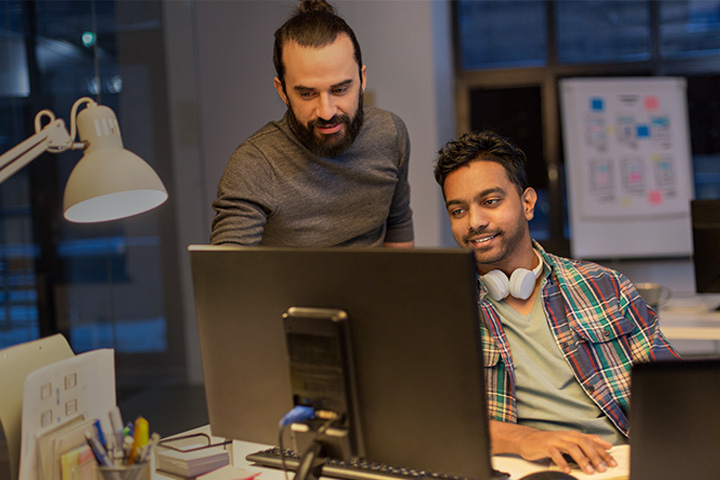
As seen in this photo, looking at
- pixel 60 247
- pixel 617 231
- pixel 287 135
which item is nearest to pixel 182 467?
pixel 287 135

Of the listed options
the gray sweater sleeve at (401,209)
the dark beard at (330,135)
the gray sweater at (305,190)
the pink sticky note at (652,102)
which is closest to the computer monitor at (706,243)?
the gray sweater sleeve at (401,209)

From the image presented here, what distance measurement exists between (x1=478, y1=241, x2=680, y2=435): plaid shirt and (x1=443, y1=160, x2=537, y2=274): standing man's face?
70mm

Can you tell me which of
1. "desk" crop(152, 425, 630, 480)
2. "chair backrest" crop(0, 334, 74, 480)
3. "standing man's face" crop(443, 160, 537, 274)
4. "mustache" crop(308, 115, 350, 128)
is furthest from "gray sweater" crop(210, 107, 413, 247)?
"desk" crop(152, 425, 630, 480)

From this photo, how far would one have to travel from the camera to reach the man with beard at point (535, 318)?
1.34m

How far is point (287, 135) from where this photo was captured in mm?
1644

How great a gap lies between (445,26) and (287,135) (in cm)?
346

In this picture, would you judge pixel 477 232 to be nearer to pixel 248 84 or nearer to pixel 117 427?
pixel 117 427

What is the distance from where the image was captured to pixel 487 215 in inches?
57.7

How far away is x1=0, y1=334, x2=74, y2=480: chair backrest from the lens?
3.47ft

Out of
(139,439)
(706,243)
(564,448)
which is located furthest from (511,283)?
(706,243)

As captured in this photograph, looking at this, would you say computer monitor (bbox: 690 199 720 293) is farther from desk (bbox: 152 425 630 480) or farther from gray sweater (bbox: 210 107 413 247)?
desk (bbox: 152 425 630 480)

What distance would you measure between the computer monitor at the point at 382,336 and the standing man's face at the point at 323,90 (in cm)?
60

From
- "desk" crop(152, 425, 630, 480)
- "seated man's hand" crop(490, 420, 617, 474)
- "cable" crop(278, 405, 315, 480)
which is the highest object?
"cable" crop(278, 405, 315, 480)

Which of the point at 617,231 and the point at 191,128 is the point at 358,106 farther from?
the point at 617,231
